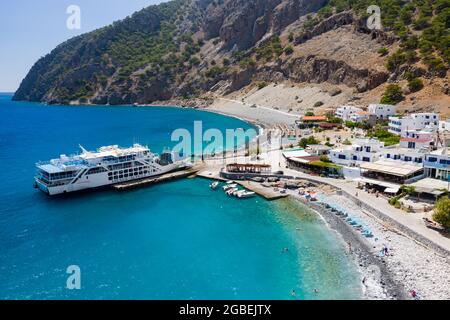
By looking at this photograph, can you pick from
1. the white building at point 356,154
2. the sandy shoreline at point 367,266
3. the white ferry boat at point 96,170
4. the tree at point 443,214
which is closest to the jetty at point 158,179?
the white ferry boat at point 96,170

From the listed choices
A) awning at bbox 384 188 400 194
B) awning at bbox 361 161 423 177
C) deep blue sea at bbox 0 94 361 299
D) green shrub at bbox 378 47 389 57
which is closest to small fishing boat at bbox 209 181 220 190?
deep blue sea at bbox 0 94 361 299

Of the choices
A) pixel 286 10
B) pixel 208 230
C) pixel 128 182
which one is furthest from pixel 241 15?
pixel 208 230

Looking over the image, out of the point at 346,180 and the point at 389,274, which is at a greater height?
the point at 346,180

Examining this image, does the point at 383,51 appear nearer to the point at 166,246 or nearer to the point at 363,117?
the point at 363,117

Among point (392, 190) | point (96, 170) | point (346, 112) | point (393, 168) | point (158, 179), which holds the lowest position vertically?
point (158, 179)

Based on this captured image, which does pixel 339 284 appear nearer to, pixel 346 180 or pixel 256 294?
pixel 256 294

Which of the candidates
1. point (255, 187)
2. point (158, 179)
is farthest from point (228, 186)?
point (158, 179)

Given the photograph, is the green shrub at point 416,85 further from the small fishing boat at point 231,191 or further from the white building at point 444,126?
the small fishing boat at point 231,191
